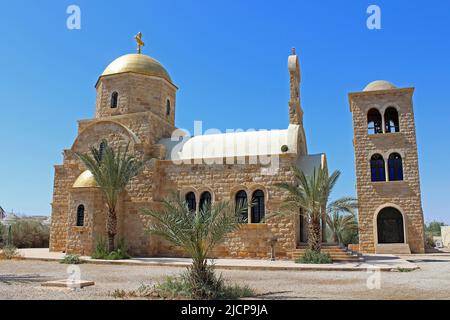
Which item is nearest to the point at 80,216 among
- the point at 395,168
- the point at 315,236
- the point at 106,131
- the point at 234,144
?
the point at 106,131

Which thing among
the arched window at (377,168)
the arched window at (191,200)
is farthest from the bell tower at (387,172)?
the arched window at (191,200)

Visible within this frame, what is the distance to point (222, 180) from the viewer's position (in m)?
17.4

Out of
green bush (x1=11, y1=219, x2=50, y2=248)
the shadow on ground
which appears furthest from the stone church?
green bush (x1=11, y1=219, x2=50, y2=248)

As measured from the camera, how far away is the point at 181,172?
18000mm

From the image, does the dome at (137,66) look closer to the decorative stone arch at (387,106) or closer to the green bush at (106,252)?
the green bush at (106,252)

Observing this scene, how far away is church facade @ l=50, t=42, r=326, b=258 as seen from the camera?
54.3 ft

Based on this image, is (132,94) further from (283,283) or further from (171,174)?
(283,283)

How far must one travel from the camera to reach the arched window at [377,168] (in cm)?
2123

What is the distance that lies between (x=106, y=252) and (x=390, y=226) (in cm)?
1475

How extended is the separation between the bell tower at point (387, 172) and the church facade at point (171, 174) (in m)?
4.73

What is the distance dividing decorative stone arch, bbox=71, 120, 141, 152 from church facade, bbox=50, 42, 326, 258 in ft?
0.16
